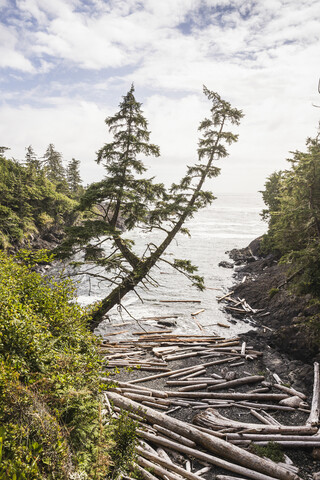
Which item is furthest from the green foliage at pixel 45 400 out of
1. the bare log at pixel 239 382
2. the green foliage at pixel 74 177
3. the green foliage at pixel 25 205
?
the green foliage at pixel 74 177

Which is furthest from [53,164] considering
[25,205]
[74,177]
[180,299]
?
[180,299]

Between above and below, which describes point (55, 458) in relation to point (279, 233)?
below

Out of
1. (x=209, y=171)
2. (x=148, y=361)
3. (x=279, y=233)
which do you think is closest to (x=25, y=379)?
(x=148, y=361)

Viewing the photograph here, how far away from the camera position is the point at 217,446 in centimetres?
705

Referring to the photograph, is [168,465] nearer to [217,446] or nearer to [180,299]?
[217,446]

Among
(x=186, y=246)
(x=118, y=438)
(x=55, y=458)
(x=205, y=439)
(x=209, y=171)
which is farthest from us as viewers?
(x=186, y=246)

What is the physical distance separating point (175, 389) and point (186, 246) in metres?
40.0

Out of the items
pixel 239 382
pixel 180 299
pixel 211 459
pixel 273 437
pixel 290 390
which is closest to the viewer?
pixel 211 459

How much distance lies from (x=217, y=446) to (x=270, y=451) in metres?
1.50

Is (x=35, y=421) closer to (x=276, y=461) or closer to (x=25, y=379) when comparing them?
(x=25, y=379)

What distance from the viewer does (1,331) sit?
4969 mm

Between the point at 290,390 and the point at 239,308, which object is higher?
the point at 290,390

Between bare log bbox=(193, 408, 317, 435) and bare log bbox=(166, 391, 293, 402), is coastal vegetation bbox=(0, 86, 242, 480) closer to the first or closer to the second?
bare log bbox=(193, 408, 317, 435)

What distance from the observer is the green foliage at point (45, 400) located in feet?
12.6
